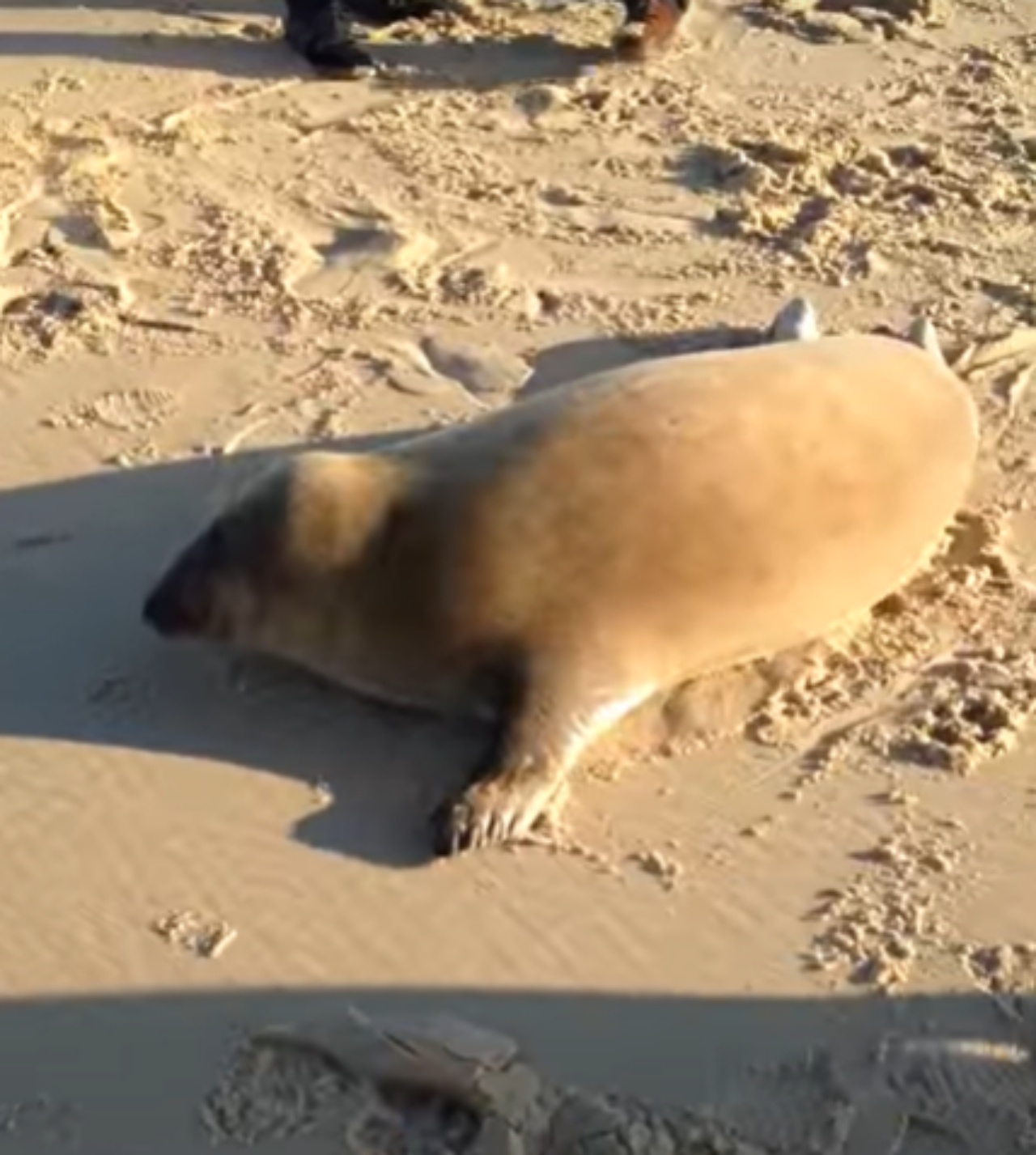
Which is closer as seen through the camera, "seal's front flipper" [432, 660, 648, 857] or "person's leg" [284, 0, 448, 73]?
"seal's front flipper" [432, 660, 648, 857]

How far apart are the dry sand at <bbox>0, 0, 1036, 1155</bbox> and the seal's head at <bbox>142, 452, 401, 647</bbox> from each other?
12 centimetres

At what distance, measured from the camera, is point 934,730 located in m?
4.98

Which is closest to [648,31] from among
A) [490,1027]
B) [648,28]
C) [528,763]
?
[648,28]

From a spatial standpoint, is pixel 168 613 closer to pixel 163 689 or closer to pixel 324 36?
pixel 163 689

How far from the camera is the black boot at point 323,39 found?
7.69 metres

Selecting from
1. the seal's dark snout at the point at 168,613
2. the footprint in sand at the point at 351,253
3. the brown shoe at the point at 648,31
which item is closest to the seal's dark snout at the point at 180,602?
the seal's dark snout at the point at 168,613

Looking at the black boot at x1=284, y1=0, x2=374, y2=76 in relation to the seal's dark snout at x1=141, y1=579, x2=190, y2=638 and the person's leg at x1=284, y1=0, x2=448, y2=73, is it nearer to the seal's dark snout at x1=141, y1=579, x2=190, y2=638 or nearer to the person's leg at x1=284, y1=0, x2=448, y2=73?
the person's leg at x1=284, y1=0, x2=448, y2=73

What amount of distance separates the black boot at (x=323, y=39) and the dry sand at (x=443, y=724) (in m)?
0.10

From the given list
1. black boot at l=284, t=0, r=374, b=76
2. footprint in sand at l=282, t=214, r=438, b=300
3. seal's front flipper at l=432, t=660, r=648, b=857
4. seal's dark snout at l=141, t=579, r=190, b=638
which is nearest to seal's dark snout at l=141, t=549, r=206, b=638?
seal's dark snout at l=141, t=579, r=190, b=638

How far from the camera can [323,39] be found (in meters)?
7.72

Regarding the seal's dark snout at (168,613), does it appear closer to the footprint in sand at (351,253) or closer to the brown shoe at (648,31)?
the footprint in sand at (351,253)

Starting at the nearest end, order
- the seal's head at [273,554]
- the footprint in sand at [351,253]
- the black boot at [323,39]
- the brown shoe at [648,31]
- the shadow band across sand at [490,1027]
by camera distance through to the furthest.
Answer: the shadow band across sand at [490,1027]
the seal's head at [273,554]
the footprint in sand at [351,253]
the black boot at [323,39]
the brown shoe at [648,31]

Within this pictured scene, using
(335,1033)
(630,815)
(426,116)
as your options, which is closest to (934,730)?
(630,815)

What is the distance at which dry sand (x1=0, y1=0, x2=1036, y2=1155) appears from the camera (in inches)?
167
